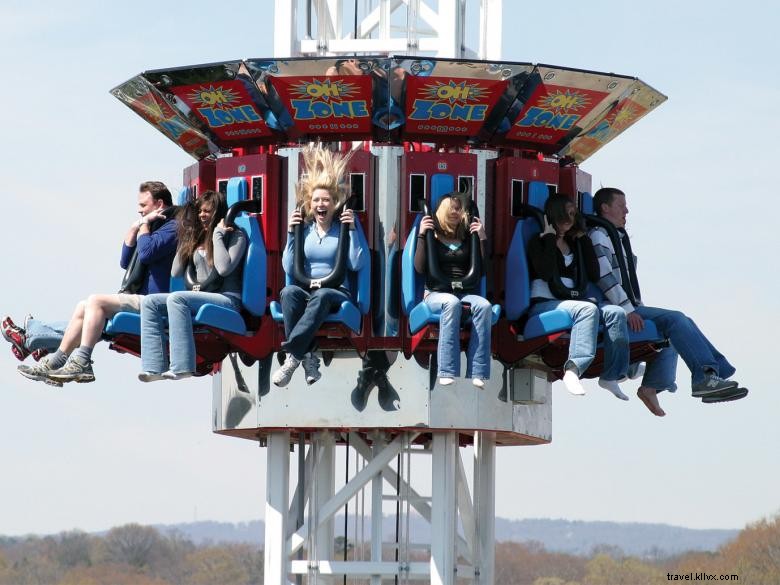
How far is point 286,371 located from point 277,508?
9.44ft

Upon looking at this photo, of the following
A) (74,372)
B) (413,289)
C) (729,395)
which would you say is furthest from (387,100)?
(729,395)

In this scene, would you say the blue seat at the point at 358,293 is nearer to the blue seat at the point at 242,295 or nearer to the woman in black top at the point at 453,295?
the blue seat at the point at 242,295

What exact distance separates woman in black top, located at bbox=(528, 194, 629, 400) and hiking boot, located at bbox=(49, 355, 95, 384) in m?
5.48

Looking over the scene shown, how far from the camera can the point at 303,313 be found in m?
28.8

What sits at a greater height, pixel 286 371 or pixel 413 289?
pixel 413 289

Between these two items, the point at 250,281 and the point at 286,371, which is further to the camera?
the point at 250,281

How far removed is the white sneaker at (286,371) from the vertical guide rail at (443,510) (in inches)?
100

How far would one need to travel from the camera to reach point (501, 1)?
31.5 metres

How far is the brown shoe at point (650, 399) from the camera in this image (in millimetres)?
31078

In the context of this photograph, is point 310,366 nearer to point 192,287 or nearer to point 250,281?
point 250,281

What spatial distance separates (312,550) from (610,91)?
7011 millimetres

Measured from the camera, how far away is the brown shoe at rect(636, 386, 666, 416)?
1224 inches

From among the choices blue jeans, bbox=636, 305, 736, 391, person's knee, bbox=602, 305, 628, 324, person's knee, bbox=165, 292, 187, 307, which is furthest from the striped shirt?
person's knee, bbox=165, 292, 187, 307

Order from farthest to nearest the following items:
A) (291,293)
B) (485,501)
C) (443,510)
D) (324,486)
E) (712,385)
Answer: (485,501) → (324,486) → (443,510) → (712,385) → (291,293)
